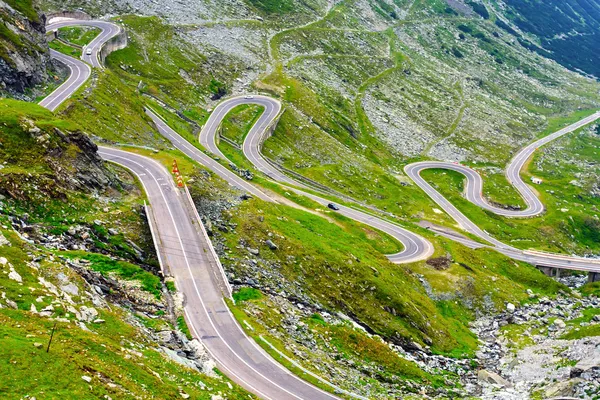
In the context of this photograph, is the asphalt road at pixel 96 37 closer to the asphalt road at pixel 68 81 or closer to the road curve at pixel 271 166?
the asphalt road at pixel 68 81

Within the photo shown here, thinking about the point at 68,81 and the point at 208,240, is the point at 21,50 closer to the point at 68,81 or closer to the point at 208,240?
the point at 68,81

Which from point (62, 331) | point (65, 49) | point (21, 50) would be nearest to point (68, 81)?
point (21, 50)

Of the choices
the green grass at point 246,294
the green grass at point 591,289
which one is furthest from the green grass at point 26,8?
the green grass at point 591,289

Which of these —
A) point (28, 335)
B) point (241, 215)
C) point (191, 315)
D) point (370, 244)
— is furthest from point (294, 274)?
point (28, 335)

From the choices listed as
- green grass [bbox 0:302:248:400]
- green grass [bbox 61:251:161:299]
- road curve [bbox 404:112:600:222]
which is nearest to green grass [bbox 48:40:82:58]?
green grass [bbox 61:251:161:299]

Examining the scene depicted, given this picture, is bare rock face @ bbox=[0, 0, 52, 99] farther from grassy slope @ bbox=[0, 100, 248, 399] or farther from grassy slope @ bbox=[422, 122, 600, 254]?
grassy slope @ bbox=[422, 122, 600, 254]

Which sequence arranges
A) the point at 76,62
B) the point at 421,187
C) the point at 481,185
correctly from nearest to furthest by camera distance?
1. the point at 76,62
2. the point at 421,187
3. the point at 481,185
